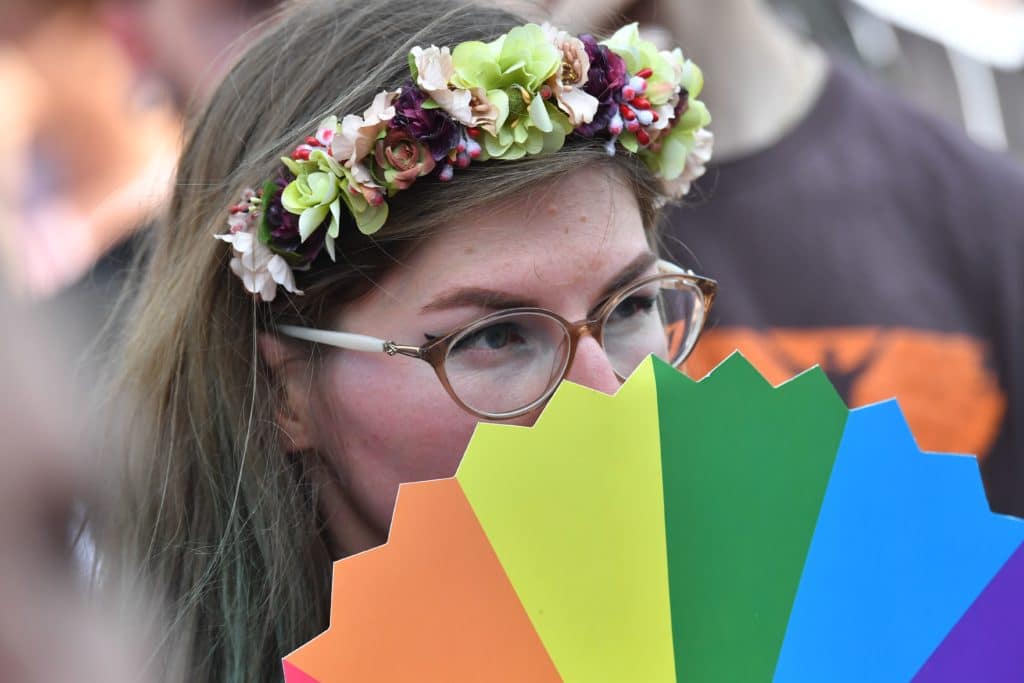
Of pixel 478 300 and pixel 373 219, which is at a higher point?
pixel 373 219

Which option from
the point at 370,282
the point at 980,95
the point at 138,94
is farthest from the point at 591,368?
the point at 980,95

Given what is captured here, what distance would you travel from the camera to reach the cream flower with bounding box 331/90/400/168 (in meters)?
1.35

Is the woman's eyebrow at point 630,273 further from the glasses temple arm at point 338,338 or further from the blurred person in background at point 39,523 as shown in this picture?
the blurred person in background at point 39,523

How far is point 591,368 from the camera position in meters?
Answer: 1.37

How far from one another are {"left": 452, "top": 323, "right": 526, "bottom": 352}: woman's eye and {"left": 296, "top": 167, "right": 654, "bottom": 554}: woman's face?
0.03 m

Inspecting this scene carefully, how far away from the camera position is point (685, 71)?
154 centimetres

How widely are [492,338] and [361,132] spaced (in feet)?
0.97

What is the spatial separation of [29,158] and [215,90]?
2.06m

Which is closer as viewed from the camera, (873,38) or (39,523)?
(39,523)

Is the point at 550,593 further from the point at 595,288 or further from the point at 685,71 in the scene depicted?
the point at 685,71

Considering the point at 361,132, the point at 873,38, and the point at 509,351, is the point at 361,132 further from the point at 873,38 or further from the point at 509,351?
the point at 873,38

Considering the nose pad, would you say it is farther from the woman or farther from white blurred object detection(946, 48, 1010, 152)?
white blurred object detection(946, 48, 1010, 152)

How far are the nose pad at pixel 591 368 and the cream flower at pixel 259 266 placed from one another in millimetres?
360

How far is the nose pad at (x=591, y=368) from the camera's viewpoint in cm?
137
